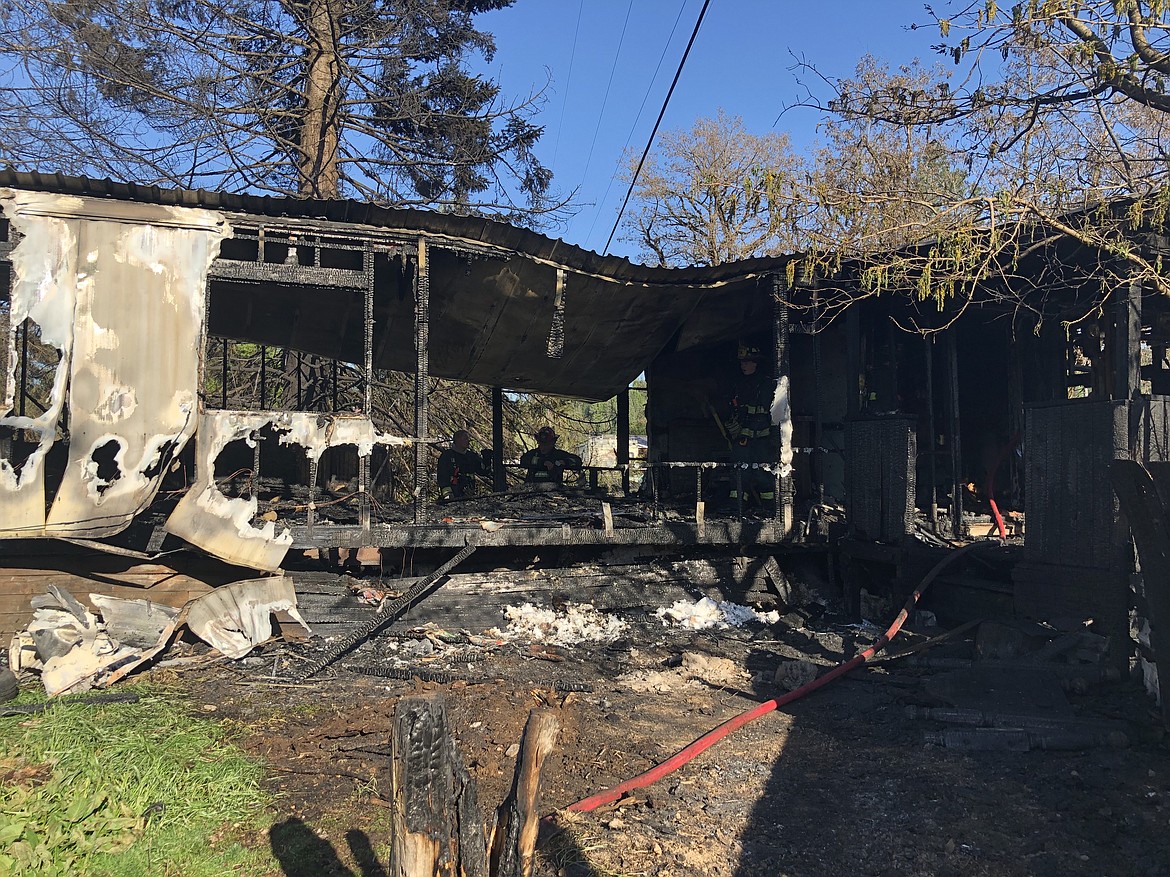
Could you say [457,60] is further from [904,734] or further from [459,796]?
[459,796]

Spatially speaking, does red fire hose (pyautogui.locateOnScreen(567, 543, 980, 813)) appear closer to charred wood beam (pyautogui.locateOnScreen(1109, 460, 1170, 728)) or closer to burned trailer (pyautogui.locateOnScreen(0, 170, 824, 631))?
burned trailer (pyautogui.locateOnScreen(0, 170, 824, 631))

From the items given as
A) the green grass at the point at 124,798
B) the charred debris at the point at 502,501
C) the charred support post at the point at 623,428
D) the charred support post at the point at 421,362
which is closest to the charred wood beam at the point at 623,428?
the charred support post at the point at 623,428

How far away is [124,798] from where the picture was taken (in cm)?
424

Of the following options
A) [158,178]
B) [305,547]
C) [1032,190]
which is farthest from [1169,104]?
[158,178]

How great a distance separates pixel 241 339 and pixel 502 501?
411cm

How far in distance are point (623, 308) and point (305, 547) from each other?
459 centimetres

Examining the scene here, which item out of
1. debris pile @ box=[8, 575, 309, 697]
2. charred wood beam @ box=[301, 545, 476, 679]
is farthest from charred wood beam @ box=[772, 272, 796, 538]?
debris pile @ box=[8, 575, 309, 697]

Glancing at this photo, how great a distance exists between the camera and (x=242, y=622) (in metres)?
7.14

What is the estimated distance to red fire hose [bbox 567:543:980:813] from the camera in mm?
4492

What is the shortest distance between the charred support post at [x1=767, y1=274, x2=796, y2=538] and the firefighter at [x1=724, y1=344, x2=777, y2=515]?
3.34 feet

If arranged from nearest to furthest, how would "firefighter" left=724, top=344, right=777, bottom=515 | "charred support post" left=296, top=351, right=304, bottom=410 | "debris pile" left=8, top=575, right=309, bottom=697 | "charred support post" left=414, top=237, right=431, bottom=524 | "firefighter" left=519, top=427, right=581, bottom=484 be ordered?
"debris pile" left=8, top=575, right=309, bottom=697 < "charred support post" left=414, top=237, right=431, bottom=524 < "firefighter" left=724, top=344, right=777, bottom=515 < "charred support post" left=296, top=351, right=304, bottom=410 < "firefighter" left=519, top=427, right=581, bottom=484

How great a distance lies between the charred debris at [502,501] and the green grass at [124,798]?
1.39 metres

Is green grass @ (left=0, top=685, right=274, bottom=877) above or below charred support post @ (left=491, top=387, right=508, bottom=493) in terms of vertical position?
below

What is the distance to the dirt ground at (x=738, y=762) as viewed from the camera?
3.97 metres
